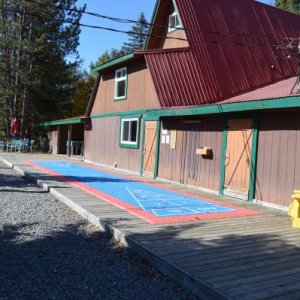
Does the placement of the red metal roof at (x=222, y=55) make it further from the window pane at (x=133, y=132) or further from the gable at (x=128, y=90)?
the window pane at (x=133, y=132)

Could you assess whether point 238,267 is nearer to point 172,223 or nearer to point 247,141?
point 172,223

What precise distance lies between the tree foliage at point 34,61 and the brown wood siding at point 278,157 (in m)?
24.7

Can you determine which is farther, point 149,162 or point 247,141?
point 149,162

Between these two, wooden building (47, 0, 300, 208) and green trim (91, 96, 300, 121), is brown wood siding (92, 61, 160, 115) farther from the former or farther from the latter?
green trim (91, 96, 300, 121)

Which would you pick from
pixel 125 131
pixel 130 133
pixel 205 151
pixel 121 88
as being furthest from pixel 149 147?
pixel 121 88

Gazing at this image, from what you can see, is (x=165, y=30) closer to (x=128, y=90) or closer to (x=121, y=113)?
(x=128, y=90)

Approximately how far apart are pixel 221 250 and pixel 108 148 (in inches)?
527

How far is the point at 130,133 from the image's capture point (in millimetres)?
16109

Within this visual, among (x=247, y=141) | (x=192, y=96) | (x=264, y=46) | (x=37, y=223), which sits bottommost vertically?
(x=37, y=223)

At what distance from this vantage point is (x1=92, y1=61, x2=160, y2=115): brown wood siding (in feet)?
47.7

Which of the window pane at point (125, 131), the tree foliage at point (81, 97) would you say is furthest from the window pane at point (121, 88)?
the tree foliage at point (81, 97)

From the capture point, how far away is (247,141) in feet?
31.0

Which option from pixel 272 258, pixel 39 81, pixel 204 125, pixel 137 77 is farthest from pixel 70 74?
pixel 272 258

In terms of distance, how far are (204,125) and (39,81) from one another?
76.4 feet
